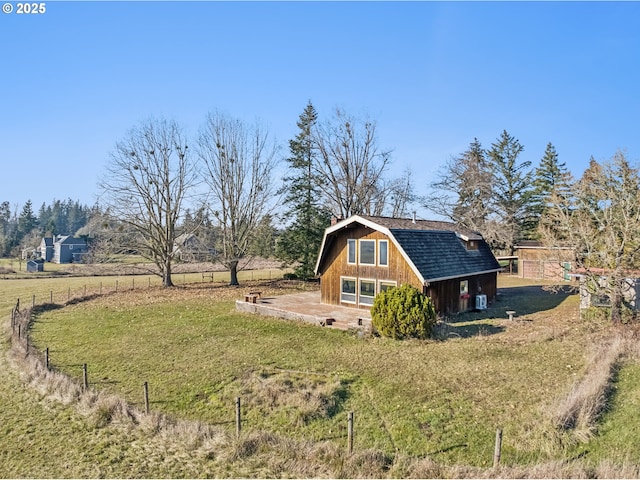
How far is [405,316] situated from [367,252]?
589 cm

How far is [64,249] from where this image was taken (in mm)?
65438

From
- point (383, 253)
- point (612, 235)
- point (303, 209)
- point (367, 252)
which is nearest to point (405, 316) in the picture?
point (383, 253)

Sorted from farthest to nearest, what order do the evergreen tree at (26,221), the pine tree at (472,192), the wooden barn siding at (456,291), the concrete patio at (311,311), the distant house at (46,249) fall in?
the evergreen tree at (26,221) < the distant house at (46,249) < the pine tree at (472,192) < the wooden barn siding at (456,291) < the concrete patio at (311,311)

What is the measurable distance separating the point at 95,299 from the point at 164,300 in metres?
4.57

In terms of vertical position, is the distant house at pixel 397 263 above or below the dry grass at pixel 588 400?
above

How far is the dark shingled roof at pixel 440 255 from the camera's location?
60.8 feet

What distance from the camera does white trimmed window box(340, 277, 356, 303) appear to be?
68.1ft

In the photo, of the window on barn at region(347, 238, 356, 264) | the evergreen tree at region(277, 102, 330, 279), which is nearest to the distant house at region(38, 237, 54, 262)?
the evergreen tree at region(277, 102, 330, 279)

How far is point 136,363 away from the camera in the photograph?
12.9 m

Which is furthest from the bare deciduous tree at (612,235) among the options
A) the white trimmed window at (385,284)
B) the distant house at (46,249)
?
the distant house at (46,249)

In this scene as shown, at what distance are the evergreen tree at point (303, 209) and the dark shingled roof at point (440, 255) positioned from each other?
42.0 ft

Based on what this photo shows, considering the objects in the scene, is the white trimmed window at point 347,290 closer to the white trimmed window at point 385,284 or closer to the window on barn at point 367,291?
the window on barn at point 367,291

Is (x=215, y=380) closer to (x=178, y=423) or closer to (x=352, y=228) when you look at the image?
(x=178, y=423)

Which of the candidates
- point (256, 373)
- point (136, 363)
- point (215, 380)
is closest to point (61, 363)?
point (136, 363)
